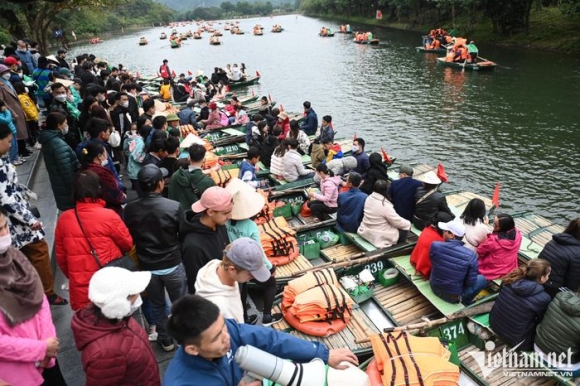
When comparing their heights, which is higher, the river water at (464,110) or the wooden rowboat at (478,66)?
the wooden rowboat at (478,66)

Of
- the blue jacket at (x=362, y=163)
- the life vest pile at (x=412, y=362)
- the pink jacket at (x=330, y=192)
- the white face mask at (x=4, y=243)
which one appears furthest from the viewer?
the blue jacket at (x=362, y=163)

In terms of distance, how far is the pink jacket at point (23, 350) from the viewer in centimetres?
277

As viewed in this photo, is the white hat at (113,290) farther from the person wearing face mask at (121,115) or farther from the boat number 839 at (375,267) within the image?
the person wearing face mask at (121,115)

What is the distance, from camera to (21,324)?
Result: 290cm

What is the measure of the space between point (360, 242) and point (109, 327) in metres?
4.90

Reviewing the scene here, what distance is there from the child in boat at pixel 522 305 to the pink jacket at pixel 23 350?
4783 millimetres

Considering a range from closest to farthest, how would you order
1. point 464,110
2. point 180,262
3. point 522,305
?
1. point 180,262
2. point 522,305
3. point 464,110

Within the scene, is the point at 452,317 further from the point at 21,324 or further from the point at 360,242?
the point at 21,324

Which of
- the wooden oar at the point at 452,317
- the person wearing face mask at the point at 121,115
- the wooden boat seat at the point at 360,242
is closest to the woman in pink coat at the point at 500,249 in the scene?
the wooden oar at the point at 452,317

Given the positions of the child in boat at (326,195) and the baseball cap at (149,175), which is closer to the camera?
the baseball cap at (149,175)

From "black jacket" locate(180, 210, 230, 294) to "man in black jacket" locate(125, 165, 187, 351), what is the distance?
204mm

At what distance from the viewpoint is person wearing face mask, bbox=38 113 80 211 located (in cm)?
558

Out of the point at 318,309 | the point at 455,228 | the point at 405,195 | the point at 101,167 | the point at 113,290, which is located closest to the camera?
the point at 113,290

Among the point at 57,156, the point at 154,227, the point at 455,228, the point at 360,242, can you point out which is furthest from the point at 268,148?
the point at 154,227
